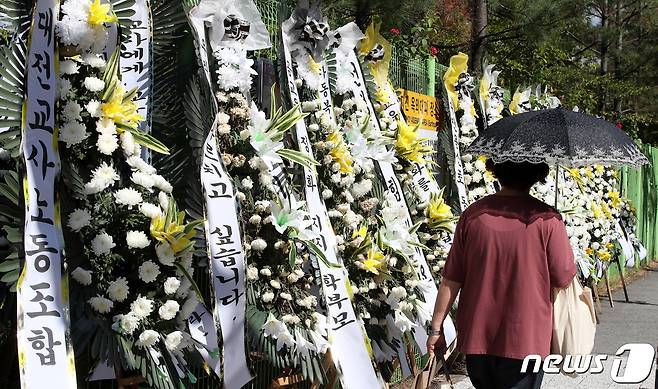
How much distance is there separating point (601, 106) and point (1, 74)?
20.9 m

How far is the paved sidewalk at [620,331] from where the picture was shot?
7.54 meters

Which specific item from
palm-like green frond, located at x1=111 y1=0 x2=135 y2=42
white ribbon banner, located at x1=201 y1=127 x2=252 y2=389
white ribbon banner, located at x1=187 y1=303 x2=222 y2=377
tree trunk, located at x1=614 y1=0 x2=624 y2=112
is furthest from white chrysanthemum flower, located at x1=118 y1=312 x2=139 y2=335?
tree trunk, located at x1=614 y1=0 x2=624 y2=112

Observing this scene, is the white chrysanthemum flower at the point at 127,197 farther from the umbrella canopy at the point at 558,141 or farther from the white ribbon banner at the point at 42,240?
the umbrella canopy at the point at 558,141

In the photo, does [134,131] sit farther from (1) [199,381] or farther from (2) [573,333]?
(2) [573,333]

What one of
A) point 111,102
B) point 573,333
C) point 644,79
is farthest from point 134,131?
point 644,79

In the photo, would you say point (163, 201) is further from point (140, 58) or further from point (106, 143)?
point (140, 58)

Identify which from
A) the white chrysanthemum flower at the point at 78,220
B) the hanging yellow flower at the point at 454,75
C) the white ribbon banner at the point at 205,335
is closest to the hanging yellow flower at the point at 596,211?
the hanging yellow flower at the point at 454,75

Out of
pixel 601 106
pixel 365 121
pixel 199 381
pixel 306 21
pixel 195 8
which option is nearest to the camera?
pixel 195 8

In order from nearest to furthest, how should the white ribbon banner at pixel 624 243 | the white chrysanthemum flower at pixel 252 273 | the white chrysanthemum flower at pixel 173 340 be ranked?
the white chrysanthemum flower at pixel 173 340, the white chrysanthemum flower at pixel 252 273, the white ribbon banner at pixel 624 243

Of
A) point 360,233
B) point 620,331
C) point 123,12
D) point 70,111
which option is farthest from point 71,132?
point 620,331

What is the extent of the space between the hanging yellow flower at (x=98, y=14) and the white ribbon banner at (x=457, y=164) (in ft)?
15.8

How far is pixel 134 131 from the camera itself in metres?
4.09

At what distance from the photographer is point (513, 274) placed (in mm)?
4293

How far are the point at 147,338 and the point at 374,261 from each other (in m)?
2.09
